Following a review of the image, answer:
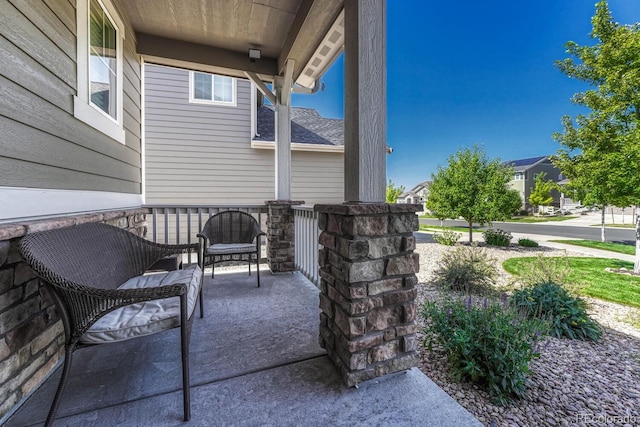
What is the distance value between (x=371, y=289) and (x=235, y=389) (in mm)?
895

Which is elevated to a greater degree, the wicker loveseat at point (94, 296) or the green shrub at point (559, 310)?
the wicker loveseat at point (94, 296)

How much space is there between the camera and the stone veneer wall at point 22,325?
1.26m

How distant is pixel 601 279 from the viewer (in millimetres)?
4980

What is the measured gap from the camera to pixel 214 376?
157 centimetres

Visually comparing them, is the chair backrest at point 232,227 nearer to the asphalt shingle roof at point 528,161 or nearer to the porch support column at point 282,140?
the porch support column at point 282,140

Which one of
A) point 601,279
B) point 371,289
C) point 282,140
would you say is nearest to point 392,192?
point 601,279

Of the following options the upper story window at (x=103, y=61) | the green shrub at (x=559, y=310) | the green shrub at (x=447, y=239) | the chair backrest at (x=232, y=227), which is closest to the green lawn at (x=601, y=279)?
the green shrub at (x=559, y=310)

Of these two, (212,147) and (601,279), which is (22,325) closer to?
(212,147)

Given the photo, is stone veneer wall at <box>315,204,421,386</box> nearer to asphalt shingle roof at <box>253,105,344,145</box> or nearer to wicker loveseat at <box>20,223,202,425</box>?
wicker loveseat at <box>20,223,202,425</box>

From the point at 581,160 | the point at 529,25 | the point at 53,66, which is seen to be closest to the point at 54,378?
the point at 53,66

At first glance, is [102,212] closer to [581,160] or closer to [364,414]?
[364,414]

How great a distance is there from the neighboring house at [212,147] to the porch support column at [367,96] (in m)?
4.70

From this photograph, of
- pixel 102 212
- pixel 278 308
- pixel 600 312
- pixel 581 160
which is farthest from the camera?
pixel 581 160

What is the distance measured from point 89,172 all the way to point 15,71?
92 cm
